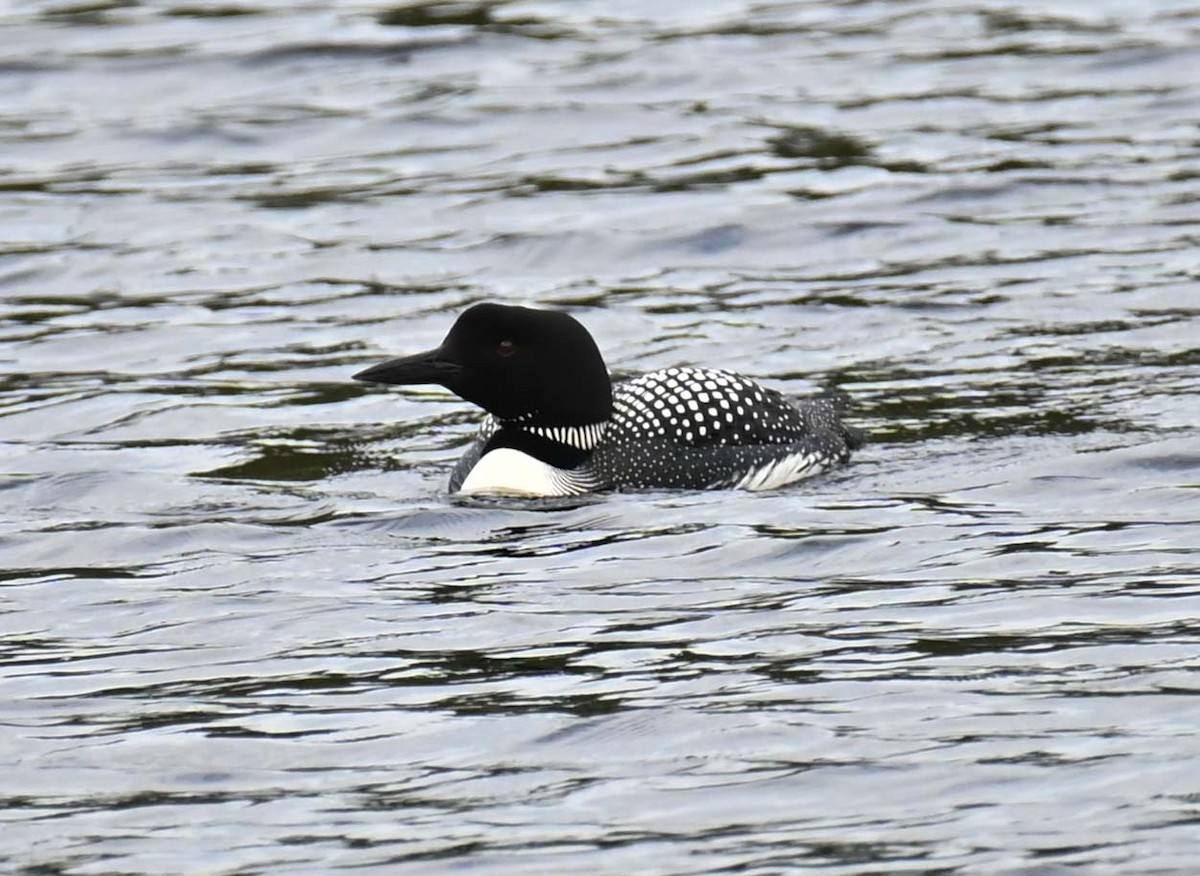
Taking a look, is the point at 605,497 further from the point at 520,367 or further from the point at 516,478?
the point at 520,367

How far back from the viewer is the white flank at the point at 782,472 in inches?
354

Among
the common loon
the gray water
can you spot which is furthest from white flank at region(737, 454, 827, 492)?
the gray water

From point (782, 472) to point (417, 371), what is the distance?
1.26 m

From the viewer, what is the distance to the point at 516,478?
352 inches

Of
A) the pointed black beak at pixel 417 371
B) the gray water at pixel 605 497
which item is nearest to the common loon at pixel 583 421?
the pointed black beak at pixel 417 371

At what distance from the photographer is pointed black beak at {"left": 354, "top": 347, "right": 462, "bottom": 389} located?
8.85 m

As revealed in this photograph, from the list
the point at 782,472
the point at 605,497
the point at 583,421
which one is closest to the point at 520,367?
the point at 583,421

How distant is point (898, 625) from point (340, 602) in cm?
156

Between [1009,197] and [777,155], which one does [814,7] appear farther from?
[1009,197]

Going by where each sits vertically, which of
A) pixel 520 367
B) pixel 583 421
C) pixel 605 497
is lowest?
pixel 605 497

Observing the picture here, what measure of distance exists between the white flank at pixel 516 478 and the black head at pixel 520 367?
0.19 metres

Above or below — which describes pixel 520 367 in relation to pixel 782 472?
above

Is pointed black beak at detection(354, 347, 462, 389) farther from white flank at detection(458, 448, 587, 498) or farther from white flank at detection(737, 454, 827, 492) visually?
white flank at detection(737, 454, 827, 492)

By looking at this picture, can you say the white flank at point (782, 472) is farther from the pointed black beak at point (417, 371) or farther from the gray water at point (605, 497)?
the pointed black beak at point (417, 371)
